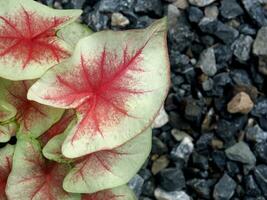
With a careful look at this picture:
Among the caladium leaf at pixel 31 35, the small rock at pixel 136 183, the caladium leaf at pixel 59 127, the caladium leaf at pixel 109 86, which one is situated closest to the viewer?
the caladium leaf at pixel 109 86

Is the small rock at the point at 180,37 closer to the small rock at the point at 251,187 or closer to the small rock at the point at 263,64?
the small rock at the point at 263,64

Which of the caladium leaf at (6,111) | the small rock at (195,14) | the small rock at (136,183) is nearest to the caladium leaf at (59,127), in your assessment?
the caladium leaf at (6,111)

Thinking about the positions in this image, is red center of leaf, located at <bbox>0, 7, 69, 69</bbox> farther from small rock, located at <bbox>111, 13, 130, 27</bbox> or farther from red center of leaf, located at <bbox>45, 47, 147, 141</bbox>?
small rock, located at <bbox>111, 13, 130, 27</bbox>

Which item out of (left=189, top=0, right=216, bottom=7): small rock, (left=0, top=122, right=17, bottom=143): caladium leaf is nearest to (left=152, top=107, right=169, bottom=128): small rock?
(left=189, top=0, right=216, bottom=7): small rock

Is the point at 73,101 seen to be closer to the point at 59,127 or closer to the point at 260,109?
the point at 59,127

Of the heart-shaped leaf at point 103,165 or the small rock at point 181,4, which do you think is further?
the small rock at point 181,4

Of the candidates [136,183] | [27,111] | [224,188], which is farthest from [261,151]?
[27,111]
